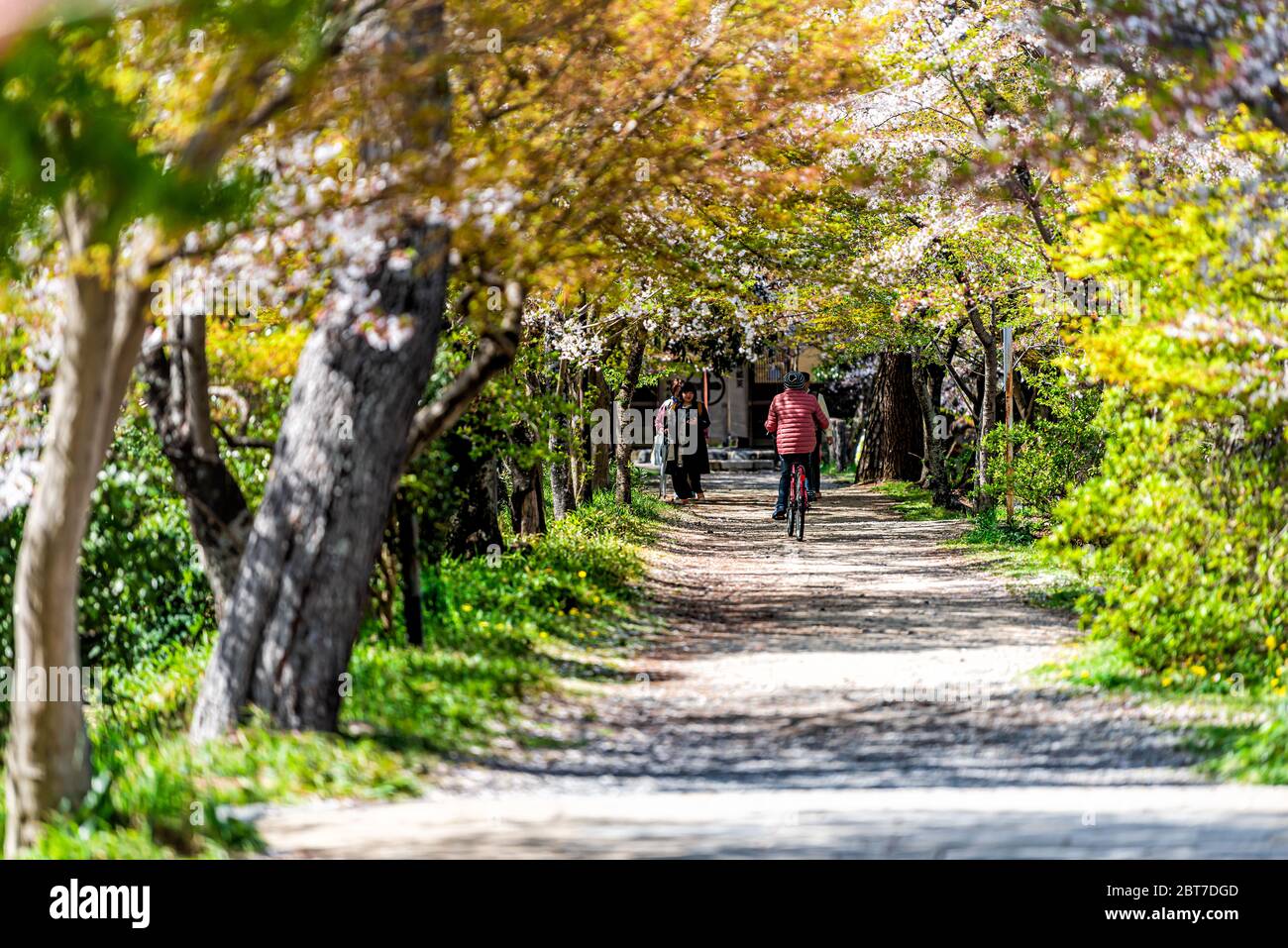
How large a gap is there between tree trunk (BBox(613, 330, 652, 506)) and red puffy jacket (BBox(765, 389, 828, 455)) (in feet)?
12.3

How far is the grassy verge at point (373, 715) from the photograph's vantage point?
22.2ft

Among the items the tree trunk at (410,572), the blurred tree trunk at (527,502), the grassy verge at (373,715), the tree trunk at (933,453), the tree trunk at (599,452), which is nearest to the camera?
the grassy verge at (373,715)

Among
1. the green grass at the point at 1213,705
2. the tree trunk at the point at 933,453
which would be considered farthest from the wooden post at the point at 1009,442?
the green grass at the point at 1213,705

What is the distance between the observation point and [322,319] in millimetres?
8180

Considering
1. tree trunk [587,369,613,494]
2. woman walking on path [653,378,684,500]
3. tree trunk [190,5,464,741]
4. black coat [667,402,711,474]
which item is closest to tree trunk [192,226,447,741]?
tree trunk [190,5,464,741]

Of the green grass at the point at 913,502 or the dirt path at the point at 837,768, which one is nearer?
the dirt path at the point at 837,768

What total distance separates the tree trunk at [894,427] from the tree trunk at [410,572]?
74.0 ft

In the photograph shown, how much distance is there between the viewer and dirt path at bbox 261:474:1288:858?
6.38 metres

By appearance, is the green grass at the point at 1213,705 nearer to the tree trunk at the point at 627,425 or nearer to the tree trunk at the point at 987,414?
the tree trunk at the point at 987,414

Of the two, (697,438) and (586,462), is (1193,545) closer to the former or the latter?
(586,462)

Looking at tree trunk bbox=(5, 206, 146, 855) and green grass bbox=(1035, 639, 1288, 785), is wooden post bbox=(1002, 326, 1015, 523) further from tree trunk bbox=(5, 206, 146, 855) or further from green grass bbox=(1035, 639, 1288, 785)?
tree trunk bbox=(5, 206, 146, 855)

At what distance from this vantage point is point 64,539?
262 inches

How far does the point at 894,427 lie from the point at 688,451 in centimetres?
655

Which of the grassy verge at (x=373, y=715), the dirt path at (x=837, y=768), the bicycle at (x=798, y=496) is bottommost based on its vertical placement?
the dirt path at (x=837, y=768)
